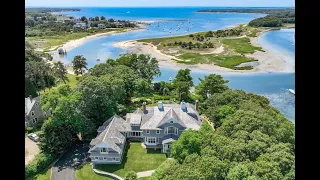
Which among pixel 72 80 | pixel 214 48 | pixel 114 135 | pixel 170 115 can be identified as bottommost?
pixel 114 135

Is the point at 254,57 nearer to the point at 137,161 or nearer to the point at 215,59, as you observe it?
the point at 215,59

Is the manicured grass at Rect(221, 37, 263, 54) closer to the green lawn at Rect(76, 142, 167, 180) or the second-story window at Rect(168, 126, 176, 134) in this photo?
the second-story window at Rect(168, 126, 176, 134)

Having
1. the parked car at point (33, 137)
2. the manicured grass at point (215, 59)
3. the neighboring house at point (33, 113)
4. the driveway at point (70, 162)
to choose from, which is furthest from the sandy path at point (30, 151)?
the manicured grass at point (215, 59)

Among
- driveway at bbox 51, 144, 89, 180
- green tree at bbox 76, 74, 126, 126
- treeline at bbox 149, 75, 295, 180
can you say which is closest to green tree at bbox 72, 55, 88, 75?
green tree at bbox 76, 74, 126, 126

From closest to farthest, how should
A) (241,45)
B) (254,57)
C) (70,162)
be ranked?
(70,162) → (254,57) → (241,45)

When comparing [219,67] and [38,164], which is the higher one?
[219,67]

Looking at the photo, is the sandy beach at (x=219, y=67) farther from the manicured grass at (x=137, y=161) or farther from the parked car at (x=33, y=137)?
the parked car at (x=33, y=137)

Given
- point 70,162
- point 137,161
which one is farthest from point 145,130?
point 70,162
